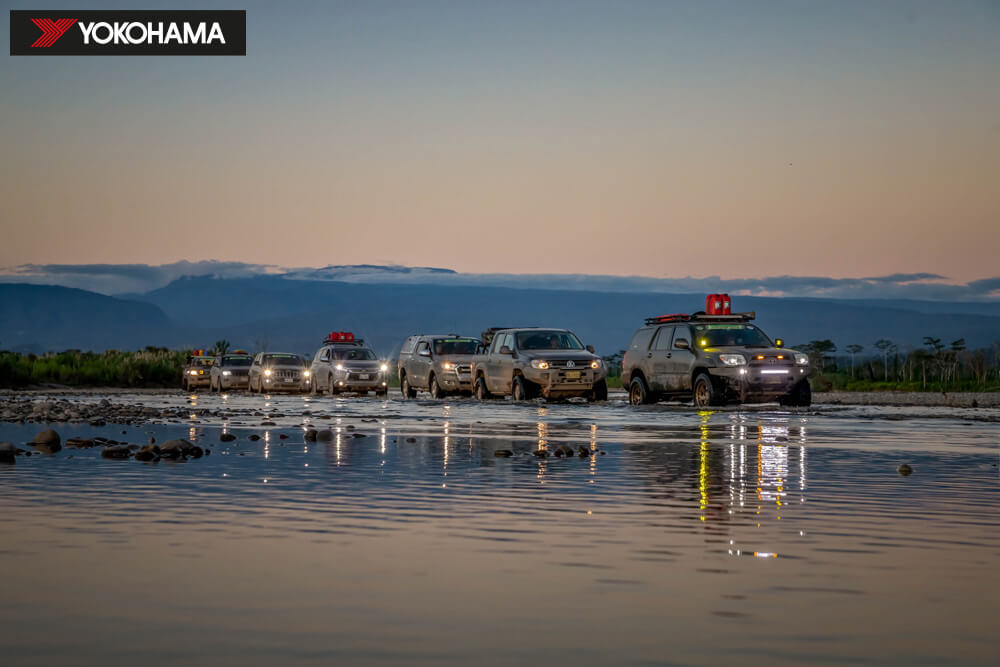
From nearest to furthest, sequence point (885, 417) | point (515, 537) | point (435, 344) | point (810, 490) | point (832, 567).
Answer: point (832, 567) < point (515, 537) < point (810, 490) < point (885, 417) < point (435, 344)

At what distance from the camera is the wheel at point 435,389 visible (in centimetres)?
4181

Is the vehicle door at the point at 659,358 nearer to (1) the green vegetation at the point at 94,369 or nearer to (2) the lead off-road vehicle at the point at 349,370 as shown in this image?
(2) the lead off-road vehicle at the point at 349,370

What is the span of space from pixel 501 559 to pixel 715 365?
853 inches

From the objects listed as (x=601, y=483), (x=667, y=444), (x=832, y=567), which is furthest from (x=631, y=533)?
(x=667, y=444)

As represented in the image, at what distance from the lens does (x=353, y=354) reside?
4853cm

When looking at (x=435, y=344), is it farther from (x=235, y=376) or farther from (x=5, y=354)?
(x=5, y=354)

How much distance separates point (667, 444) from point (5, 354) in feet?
142

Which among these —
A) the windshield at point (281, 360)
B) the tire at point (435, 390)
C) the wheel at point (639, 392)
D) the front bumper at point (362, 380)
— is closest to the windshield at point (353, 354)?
the front bumper at point (362, 380)

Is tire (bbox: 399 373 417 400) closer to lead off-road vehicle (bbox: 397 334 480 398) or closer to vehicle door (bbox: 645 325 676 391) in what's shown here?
lead off-road vehicle (bbox: 397 334 480 398)

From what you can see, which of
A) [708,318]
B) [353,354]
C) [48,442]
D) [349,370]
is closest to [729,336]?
[708,318]

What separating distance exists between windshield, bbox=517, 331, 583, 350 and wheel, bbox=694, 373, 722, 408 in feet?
20.6

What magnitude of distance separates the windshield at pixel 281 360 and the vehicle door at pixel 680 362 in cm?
2322

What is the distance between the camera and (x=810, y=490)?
12516 millimetres

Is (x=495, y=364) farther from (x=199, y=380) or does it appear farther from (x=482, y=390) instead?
(x=199, y=380)
